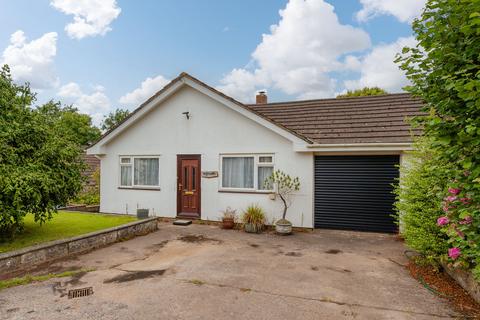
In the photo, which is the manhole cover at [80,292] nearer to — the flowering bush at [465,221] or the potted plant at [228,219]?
the flowering bush at [465,221]

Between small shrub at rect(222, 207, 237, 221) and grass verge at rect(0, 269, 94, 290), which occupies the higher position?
small shrub at rect(222, 207, 237, 221)

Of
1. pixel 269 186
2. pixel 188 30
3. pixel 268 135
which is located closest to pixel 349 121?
pixel 268 135

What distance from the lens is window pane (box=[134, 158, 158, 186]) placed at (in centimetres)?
1195

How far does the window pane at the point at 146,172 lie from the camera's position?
11945 millimetres

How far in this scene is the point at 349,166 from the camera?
31.4 feet

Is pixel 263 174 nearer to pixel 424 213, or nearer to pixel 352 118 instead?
pixel 352 118

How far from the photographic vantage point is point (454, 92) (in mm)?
3463

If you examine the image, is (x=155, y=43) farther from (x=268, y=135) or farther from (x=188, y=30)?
(x=268, y=135)

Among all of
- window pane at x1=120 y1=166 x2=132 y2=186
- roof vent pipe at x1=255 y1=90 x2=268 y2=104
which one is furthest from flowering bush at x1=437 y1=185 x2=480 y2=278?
roof vent pipe at x1=255 y1=90 x2=268 y2=104

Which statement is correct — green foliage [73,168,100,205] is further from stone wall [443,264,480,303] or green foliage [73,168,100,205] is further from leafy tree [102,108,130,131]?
leafy tree [102,108,130,131]

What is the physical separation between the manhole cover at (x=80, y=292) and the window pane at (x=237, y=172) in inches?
255

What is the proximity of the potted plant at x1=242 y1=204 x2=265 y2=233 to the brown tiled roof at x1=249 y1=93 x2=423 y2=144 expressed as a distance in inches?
124

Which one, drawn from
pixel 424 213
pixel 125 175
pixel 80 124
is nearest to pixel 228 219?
pixel 125 175

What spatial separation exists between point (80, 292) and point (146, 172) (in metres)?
7.74
